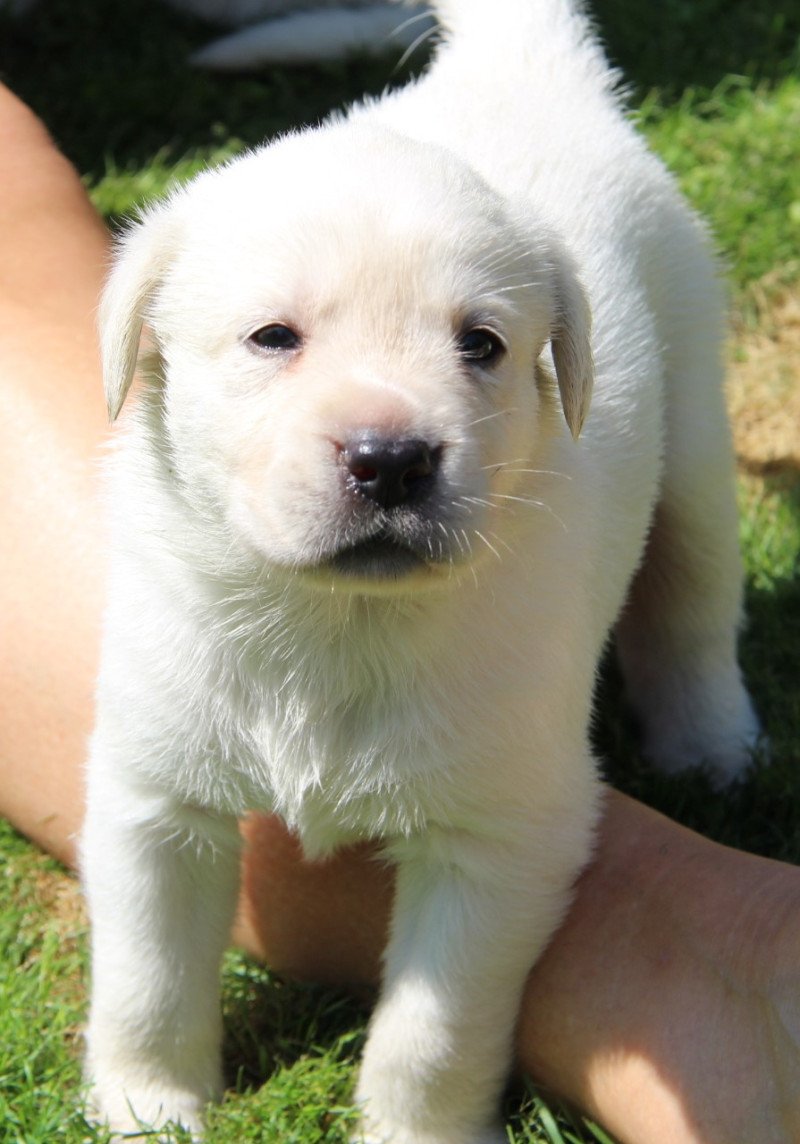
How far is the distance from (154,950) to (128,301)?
1236 mm

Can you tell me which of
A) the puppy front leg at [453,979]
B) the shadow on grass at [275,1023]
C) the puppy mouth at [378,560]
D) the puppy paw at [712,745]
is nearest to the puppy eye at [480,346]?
the puppy mouth at [378,560]

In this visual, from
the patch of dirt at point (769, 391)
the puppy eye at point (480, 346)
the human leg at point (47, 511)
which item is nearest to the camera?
the puppy eye at point (480, 346)

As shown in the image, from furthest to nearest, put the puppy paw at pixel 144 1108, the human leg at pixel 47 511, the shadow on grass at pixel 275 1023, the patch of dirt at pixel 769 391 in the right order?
the patch of dirt at pixel 769 391, the human leg at pixel 47 511, the shadow on grass at pixel 275 1023, the puppy paw at pixel 144 1108

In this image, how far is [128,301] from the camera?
2.54m

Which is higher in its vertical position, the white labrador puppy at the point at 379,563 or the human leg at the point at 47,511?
the white labrador puppy at the point at 379,563

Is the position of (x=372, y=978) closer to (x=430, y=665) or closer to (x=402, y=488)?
(x=430, y=665)

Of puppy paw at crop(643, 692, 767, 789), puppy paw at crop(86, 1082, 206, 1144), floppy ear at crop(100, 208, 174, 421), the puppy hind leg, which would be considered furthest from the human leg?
puppy paw at crop(643, 692, 767, 789)

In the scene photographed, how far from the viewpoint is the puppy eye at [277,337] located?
7.71ft

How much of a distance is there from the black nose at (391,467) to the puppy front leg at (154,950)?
909 mm

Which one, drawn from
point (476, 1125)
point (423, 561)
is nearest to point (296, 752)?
point (423, 561)

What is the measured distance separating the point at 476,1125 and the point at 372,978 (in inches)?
18.9

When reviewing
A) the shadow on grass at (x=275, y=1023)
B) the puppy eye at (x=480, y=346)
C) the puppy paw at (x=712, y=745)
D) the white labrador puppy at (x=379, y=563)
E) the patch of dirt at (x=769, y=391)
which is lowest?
the shadow on grass at (x=275, y=1023)

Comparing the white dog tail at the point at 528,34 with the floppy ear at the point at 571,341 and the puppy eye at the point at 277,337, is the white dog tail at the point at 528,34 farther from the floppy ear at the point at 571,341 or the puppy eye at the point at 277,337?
the puppy eye at the point at 277,337

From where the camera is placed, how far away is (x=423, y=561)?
2.29m
